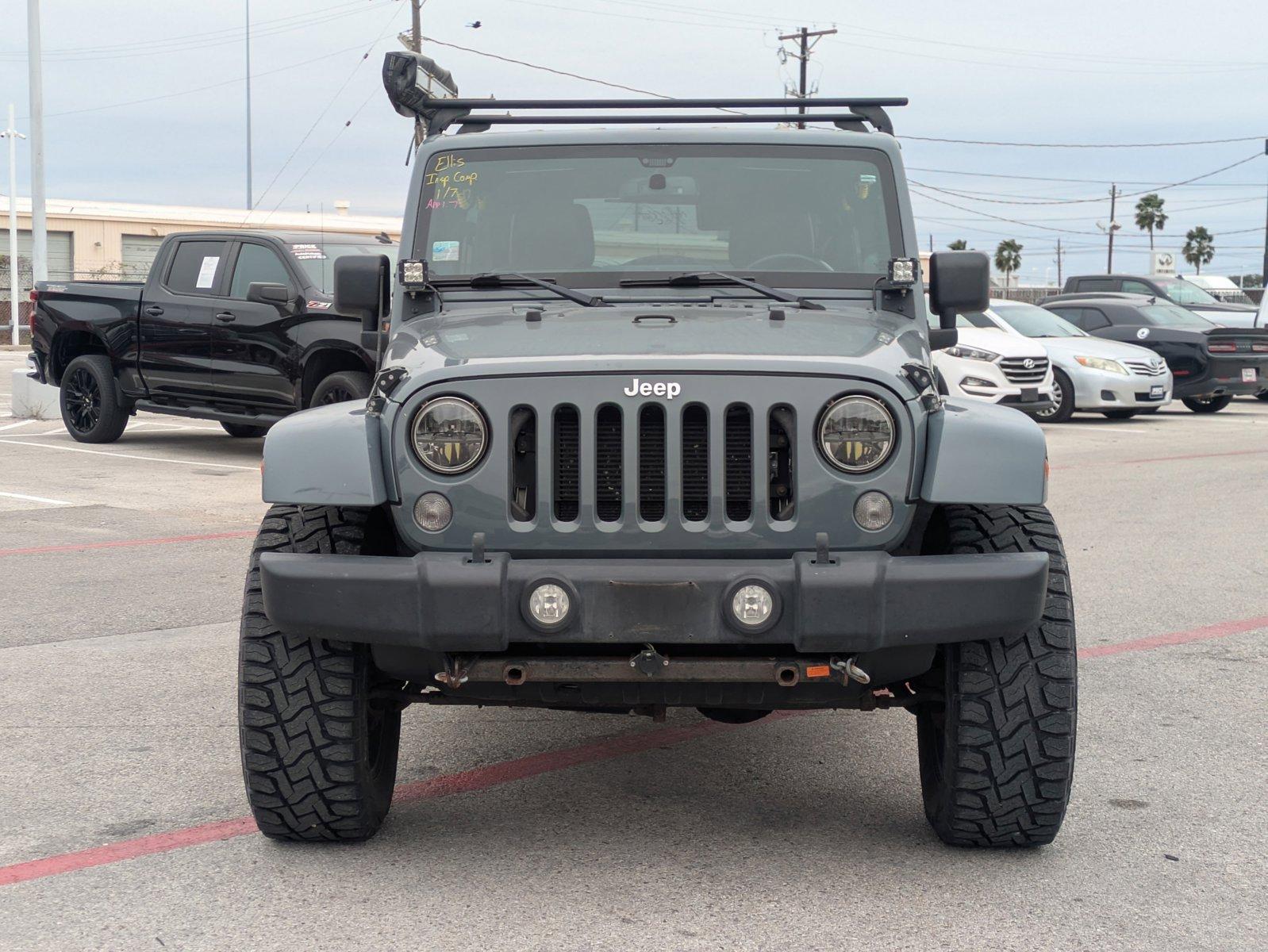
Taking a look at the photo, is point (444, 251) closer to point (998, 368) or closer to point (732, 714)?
point (732, 714)

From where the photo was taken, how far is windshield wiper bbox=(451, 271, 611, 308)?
4.72 m

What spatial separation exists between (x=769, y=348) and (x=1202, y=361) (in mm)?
17740

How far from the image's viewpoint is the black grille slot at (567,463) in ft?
12.4

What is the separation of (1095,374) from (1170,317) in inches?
106

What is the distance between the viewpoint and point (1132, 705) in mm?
5598

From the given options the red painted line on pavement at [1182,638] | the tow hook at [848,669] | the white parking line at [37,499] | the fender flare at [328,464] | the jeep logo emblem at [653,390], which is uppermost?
the jeep logo emblem at [653,390]

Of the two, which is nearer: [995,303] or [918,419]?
[918,419]

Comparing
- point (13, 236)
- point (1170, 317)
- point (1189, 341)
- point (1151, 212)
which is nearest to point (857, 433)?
point (1189, 341)

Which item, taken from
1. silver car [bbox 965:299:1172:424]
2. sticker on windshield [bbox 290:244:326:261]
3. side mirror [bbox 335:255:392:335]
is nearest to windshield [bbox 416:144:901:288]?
side mirror [bbox 335:255:392:335]

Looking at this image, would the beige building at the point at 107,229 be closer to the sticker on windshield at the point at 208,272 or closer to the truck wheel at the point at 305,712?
the sticker on windshield at the point at 208,272

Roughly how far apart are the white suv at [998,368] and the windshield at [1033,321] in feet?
3.37

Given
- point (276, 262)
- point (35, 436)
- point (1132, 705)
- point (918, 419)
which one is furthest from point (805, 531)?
point (35, 436)

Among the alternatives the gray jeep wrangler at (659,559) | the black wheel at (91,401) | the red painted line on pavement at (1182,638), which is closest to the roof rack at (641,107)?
the gray jeep wrangler at (659,559)

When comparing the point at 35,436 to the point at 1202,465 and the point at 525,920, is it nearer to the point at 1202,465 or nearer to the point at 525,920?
the point at 1202,465
